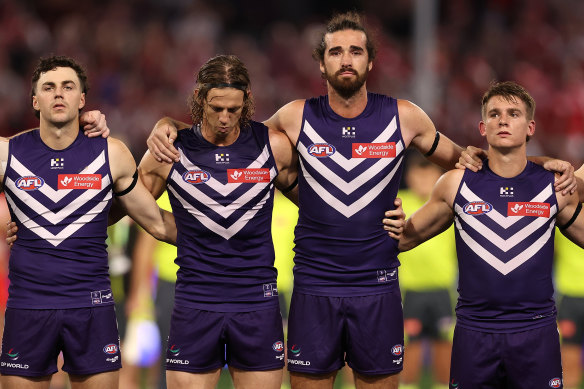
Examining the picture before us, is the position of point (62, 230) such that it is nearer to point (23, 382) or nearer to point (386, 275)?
point (23, 382)

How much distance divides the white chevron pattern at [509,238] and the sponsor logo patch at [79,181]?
7.05 ft

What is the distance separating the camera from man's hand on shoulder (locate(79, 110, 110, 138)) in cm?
611

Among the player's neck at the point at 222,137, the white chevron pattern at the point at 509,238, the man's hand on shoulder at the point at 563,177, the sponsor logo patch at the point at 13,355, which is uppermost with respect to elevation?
the player's neck at the point at 222,137

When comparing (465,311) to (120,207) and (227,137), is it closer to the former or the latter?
(227,137)

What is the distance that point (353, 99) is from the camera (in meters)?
6.27

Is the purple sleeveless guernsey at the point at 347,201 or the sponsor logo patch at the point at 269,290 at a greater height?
the purple sleeveless guernsey at the point at 347,201

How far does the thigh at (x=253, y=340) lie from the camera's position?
594cm

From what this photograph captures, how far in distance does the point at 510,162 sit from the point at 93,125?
2.46 meters

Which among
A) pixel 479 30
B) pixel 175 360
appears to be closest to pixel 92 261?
pixel 175 360

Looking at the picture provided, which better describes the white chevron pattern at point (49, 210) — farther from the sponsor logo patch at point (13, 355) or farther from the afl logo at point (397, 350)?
the afl logo at point (397, 350)

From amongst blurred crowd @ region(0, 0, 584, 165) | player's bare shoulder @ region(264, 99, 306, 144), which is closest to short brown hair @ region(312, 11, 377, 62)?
player's bare shoulder @ region(264, 99, 306, 144)

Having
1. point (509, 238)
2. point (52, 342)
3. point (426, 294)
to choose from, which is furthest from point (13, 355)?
point (426, 294)

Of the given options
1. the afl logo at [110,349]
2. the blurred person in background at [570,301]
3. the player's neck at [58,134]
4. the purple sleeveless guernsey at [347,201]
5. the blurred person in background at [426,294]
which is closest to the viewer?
the afl logo at [110,349]

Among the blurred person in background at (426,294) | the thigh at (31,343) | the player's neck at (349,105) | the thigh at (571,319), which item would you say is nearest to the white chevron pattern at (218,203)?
the player's neck at (349,105)
